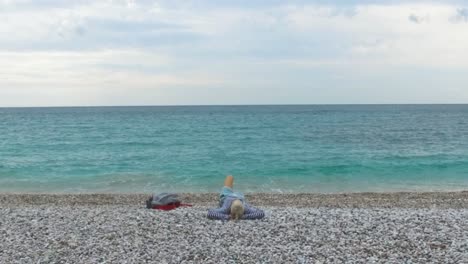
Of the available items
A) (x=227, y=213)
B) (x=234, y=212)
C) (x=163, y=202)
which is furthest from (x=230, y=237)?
(x=163, y=202)

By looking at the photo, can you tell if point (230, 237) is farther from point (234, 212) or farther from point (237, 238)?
point (234, 212)

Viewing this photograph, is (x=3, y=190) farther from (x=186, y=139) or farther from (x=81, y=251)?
(x=186, y=139)

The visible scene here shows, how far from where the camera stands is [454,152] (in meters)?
30.2

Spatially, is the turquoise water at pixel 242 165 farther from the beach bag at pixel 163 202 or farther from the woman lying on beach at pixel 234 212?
the woman lying on beach at pixel 234 212

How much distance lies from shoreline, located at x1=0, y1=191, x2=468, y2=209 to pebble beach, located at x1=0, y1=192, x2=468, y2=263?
391cm

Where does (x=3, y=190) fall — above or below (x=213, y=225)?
below

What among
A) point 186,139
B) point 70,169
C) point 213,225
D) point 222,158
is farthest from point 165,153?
point 213,225

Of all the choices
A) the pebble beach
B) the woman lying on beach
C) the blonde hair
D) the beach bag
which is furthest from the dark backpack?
the blonde hair

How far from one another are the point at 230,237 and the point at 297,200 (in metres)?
7.02

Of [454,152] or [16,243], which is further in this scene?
[454,152]

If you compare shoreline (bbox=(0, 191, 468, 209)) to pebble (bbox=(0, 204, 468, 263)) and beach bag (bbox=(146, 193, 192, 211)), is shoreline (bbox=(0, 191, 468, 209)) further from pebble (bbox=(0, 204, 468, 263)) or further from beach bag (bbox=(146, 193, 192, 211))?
pebble (bbox=(0, 204, 468, 263))

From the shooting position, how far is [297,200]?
15.2 m

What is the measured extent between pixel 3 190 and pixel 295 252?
15.2 meters

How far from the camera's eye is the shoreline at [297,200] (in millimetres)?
14414
